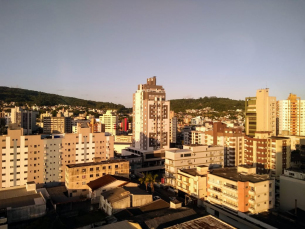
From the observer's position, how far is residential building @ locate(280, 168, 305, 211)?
22.5 m

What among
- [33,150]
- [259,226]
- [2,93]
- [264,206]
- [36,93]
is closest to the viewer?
[259,226]

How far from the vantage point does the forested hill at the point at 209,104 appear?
131m

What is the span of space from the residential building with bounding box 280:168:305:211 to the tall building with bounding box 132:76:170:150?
2325cm

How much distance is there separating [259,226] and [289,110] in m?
49.2

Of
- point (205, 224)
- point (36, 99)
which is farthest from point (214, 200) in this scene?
point (36, 99)

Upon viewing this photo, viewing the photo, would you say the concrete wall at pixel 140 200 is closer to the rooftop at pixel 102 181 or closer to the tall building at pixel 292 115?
the rooftop at pixel 102 181

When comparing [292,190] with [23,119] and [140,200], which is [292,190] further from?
[23,119]

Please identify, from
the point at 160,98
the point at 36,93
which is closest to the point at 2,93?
the point at 36,93

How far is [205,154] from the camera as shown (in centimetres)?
3231

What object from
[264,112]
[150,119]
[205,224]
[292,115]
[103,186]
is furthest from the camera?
[292,115]

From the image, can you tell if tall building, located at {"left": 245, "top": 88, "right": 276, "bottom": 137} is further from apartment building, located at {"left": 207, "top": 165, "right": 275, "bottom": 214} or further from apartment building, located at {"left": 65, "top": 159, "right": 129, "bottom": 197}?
apartment building, located at {"left": 65, "top": 159, "right": 129, "bottom": 197}

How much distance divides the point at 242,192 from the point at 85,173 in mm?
16754

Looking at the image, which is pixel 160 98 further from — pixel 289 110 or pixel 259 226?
pixel 289 110

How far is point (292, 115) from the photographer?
58.5 metres
